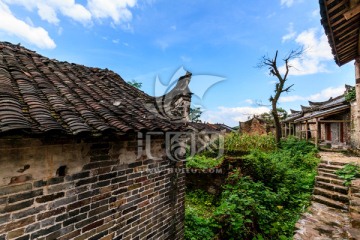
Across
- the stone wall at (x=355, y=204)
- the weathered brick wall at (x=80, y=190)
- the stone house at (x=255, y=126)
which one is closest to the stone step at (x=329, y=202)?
the stone wall at (x=355, y=204)

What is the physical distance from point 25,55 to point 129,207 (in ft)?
12.0

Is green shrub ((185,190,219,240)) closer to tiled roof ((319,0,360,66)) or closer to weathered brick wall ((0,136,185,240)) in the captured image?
weathered brick wall ((0,136,185,240))

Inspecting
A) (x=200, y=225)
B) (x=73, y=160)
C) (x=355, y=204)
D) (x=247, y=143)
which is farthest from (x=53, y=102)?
(x=247, y=143)

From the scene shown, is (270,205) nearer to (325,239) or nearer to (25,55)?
(325,239)

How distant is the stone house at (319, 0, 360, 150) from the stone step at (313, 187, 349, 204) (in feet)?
16.1

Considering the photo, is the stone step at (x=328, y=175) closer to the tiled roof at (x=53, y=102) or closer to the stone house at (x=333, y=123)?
the stone house at (x=333, y=123)

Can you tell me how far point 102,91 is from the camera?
4.50 m

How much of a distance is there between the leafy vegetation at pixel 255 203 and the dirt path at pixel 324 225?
593 mm

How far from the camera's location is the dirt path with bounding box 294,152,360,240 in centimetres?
505

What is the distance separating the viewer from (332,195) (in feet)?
24.7

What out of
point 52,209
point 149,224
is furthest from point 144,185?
point 52,209

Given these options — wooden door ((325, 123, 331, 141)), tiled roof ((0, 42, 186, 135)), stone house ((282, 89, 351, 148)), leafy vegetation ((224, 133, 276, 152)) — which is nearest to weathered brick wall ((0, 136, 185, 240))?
tiled roof ((0, 42, 186, 135))

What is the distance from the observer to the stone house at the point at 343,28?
5582mm

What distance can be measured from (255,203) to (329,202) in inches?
93.9
